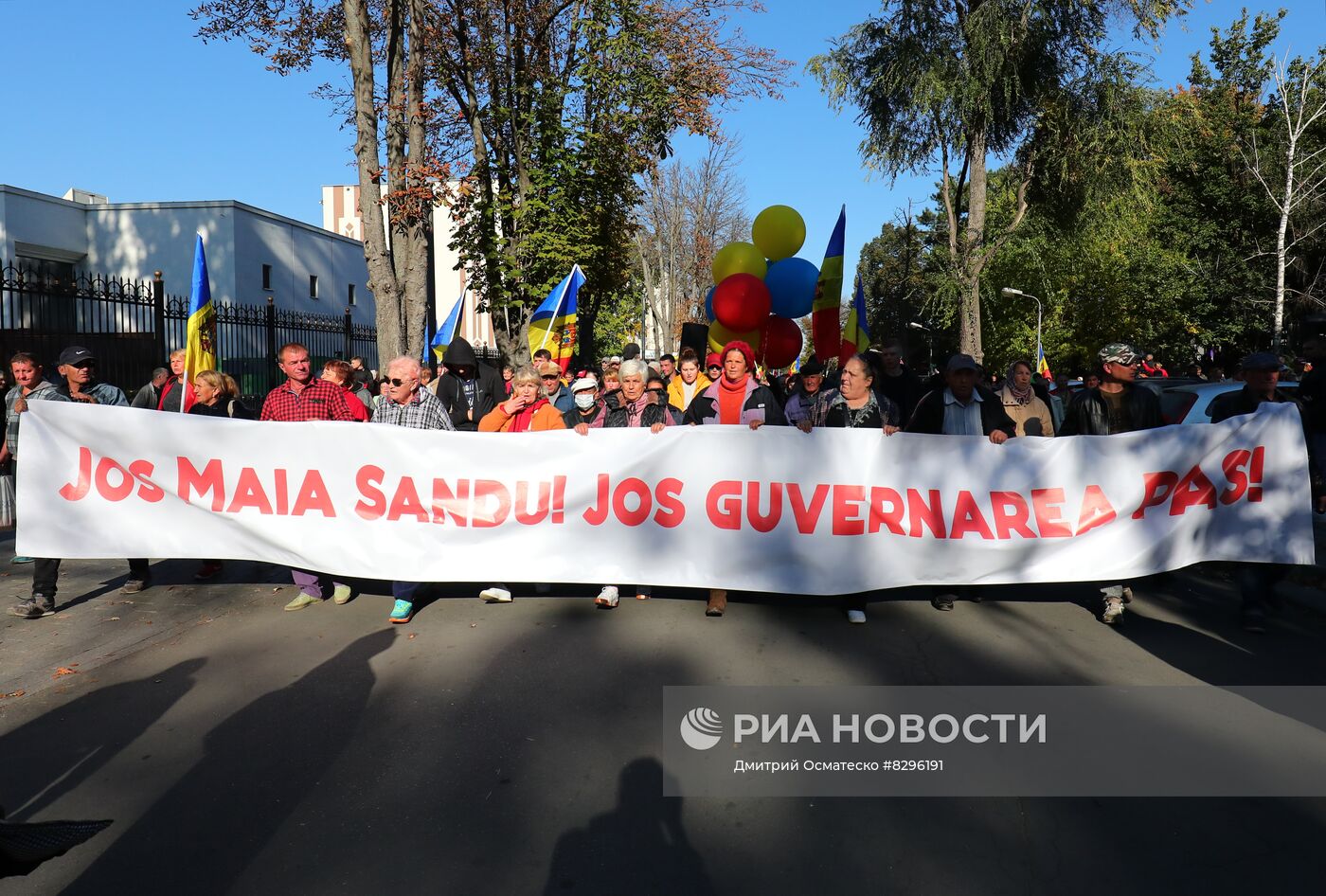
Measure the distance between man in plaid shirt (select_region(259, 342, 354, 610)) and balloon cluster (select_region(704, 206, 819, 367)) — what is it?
20.9 feet

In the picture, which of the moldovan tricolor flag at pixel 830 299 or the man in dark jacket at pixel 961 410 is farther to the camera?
the moldovan tricolor flag at pixel 830 299

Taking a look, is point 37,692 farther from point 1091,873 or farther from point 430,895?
point 1091,873

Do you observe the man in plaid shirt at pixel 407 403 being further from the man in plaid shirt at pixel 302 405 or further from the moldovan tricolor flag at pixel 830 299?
the moldovan tricolor flag at pixel 830 299

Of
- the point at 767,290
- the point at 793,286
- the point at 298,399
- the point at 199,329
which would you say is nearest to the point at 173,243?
the point at 793,286

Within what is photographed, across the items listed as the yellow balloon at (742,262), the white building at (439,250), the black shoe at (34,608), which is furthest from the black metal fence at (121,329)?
the white building at (439,250)

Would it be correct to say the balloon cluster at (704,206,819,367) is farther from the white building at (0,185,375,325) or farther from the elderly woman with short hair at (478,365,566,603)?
the white building at (0,185,375,325)

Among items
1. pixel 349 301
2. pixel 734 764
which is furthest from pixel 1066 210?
pixel 349 301

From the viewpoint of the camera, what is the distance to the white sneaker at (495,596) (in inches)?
266

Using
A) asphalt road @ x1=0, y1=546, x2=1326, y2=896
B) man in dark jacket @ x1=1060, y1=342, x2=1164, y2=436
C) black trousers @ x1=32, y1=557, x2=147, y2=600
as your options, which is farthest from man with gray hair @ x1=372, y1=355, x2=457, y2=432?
man in dark jacket @ x1=1060, y1=342, x2=1164, y2=436

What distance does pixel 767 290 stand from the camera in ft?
40.6

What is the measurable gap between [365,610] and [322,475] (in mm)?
1002

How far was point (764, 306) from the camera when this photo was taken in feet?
40.0

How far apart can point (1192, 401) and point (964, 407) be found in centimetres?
483

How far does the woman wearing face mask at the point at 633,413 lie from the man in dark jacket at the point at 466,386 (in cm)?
433
